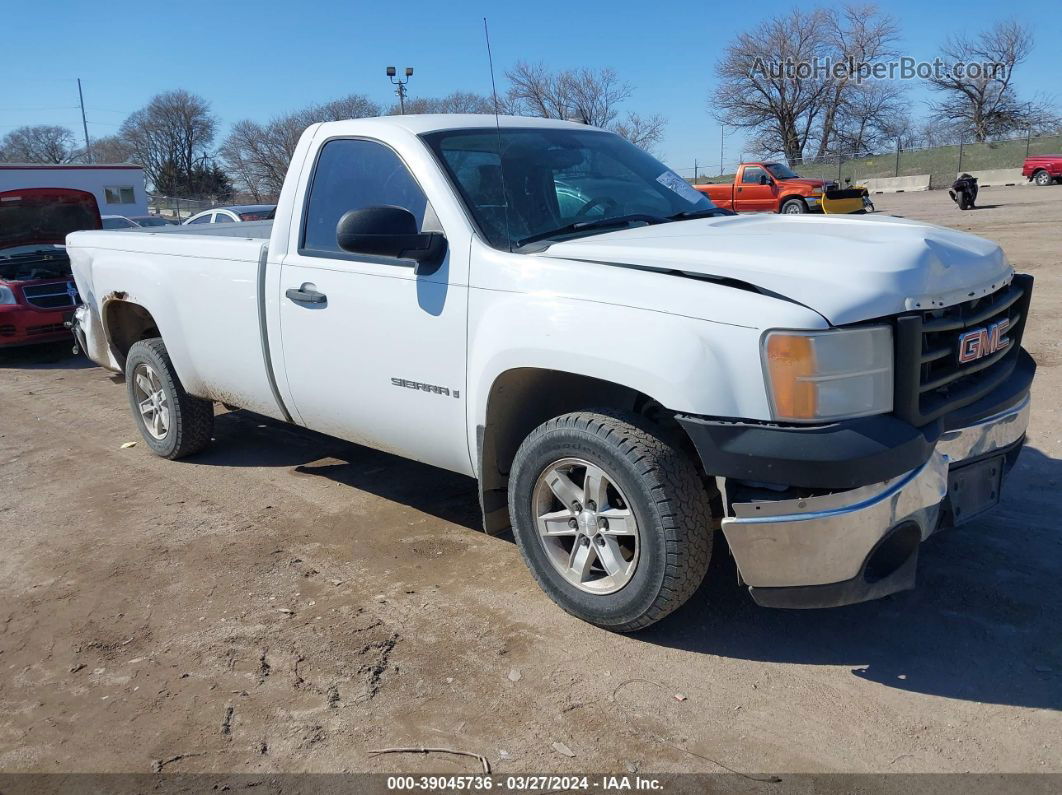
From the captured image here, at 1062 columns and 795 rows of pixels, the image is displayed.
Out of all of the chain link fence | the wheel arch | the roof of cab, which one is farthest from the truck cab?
the roof of cab

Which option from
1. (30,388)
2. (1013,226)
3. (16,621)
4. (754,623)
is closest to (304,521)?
(16,621)

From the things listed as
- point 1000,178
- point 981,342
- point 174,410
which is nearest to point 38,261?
point 174,410

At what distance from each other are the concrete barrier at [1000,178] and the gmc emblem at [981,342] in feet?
124

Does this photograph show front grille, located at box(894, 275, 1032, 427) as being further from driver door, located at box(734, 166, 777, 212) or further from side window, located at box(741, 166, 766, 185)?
side window, located at box(741, 166, 766, 185)

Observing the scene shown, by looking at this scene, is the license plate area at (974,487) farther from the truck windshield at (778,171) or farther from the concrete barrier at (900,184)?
the concrete barrier at (900,184)

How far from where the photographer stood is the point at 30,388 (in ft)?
30.0

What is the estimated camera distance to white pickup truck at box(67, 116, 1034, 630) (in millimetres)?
2881

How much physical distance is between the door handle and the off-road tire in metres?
A: 1.60

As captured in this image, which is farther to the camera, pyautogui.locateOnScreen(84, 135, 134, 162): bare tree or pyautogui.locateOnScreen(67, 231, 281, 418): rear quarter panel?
pyautogui.locateOnScreen(84, 135, 134, 162): bare tree

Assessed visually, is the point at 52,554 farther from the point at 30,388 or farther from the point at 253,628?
the point at 30,388

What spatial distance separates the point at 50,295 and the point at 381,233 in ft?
28.9

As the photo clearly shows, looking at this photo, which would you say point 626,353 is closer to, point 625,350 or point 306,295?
point 625,350

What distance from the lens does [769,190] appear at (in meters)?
26.3

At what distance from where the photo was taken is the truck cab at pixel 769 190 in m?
25.5
